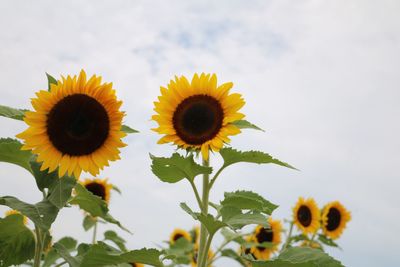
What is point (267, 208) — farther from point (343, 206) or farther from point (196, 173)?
point (343, 206)

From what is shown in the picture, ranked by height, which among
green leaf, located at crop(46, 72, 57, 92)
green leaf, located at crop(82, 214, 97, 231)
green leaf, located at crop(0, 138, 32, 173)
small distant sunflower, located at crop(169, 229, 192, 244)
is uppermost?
small distant sunflower, located at crop(169, 229, 192, 244)

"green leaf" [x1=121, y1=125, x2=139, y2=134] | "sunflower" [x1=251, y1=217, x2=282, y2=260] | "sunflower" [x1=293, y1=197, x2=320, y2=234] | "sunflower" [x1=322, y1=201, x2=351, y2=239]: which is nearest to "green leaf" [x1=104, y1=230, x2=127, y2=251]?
"green leaf" [x1=121, y1=125, x2=139, y2=134]

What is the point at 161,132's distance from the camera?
365cm

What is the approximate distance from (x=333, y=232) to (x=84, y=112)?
6.62 m

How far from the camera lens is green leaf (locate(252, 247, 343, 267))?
3.04m

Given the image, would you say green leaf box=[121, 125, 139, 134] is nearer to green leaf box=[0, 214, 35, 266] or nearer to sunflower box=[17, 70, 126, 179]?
sunflower box=[17, 70, 126, 179]

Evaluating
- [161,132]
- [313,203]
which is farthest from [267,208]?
[313,203]

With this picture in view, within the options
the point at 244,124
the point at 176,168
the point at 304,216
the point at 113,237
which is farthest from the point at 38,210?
the point at 304,216

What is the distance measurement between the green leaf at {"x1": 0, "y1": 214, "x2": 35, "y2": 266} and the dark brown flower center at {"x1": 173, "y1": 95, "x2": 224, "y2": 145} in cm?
139

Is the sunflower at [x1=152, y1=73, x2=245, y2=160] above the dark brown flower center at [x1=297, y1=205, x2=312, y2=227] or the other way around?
the other way around

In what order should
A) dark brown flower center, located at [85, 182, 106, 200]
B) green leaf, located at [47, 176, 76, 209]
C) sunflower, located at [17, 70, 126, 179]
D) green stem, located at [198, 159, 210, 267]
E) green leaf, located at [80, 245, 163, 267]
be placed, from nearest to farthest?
green leaf, located at [47, 176, 76, 209]
green leaf, located at [80, 245, 163, 267]
sunflower, located at [17, 70, 126, 179]
green stem, located at [198, 159, 210, 267]
dark brown flower center, located at [85, 182, 106, 200]

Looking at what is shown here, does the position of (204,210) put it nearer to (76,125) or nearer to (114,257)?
(114,257)

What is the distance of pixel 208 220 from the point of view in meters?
3.08

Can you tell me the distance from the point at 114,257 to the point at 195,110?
1.31 metres
